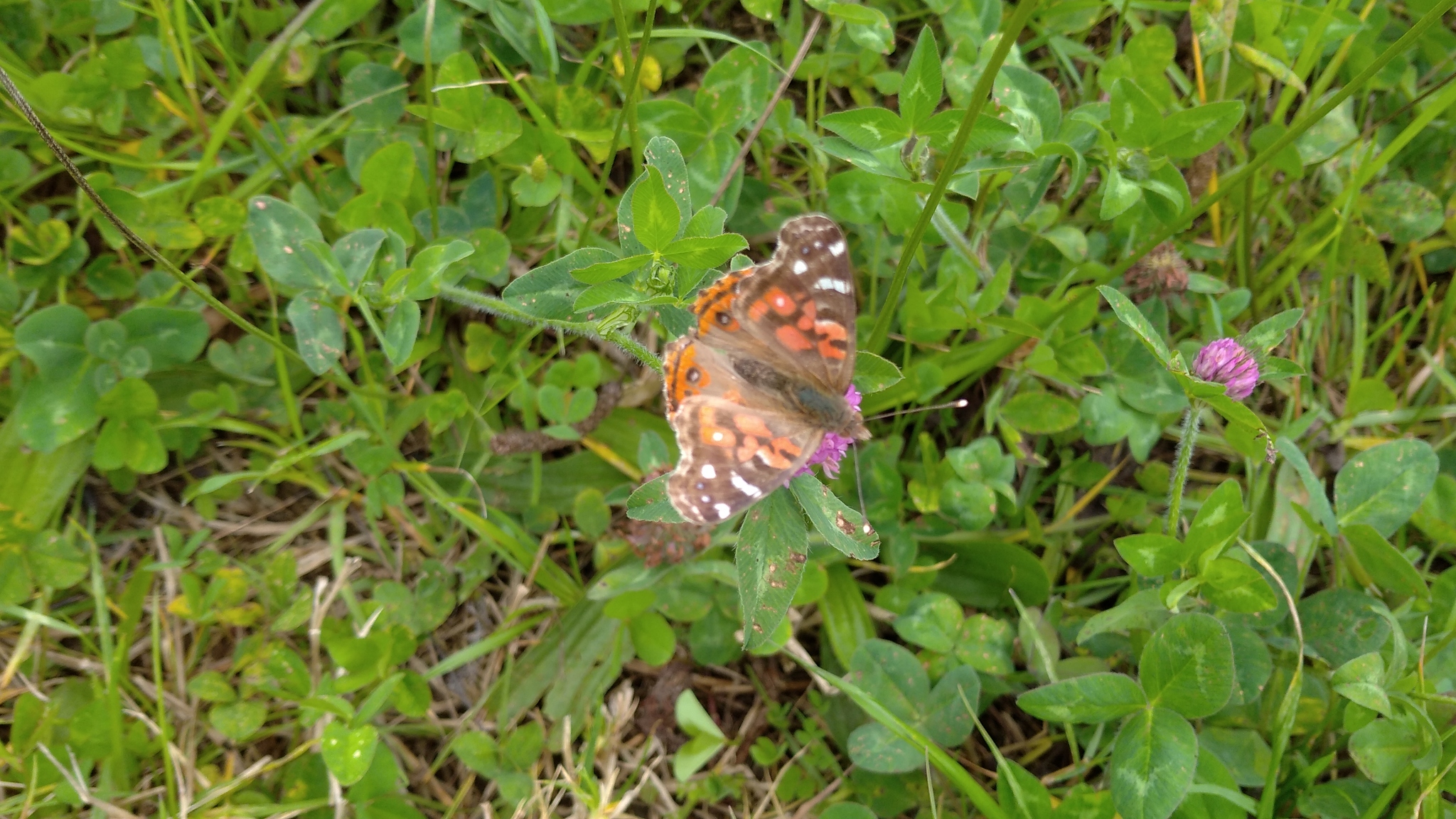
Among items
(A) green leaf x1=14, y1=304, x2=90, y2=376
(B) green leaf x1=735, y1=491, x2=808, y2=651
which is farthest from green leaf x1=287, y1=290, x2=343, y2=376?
(B) green leaf x1=735, y1=491, x2=808, y2=651

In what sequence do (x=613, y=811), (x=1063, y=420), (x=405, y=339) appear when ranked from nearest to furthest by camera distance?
(x=405, y=339), (x=613, y=811), (x=1063, y=420)

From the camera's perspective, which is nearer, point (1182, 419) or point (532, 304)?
point (532, 304)

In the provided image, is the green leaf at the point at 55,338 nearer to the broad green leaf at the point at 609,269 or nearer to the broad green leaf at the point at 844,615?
the broad green leaf at the point at 609,269

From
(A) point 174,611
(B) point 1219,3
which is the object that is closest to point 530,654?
(A) point 174,611

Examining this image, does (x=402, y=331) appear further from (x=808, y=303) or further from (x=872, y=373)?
(x=872, y=373)

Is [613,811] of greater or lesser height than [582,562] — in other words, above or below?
below

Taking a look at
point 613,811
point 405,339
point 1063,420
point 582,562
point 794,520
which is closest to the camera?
point 794,520

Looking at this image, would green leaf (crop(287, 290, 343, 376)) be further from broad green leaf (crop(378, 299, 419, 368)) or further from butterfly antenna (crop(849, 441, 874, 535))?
butterfly antenna (crop(849, 441, 874, 535))

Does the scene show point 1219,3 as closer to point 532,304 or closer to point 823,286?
point 823,286
